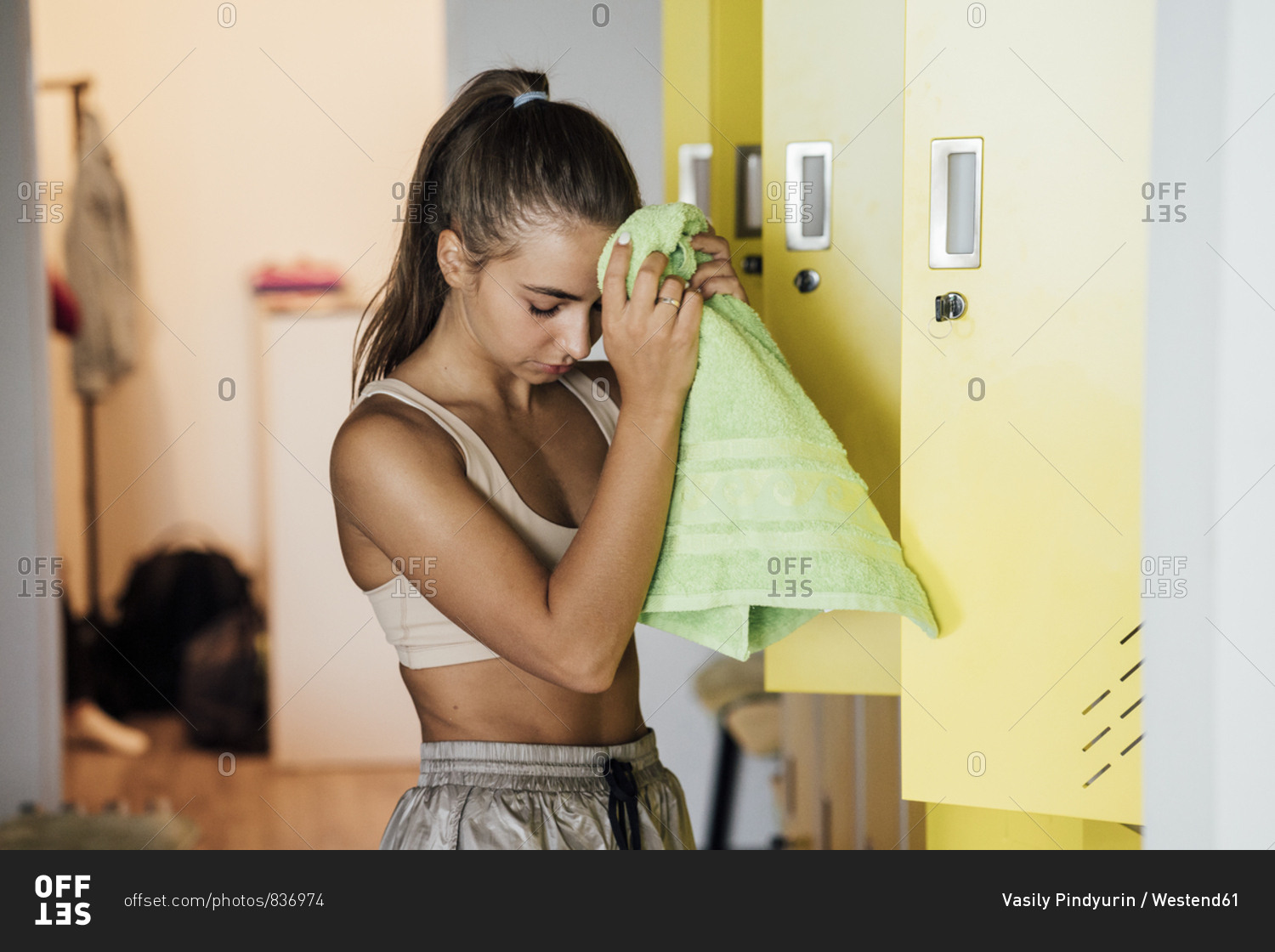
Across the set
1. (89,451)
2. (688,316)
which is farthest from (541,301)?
(89,451)

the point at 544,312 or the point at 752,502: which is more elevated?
the point at 544,312

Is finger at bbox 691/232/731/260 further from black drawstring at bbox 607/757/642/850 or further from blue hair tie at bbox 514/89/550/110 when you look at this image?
black drawstring at bbox 607/757/642/850

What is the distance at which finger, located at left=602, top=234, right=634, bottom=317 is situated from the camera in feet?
1.93

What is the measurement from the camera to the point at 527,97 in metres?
0.67

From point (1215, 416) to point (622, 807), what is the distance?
1.57 ft

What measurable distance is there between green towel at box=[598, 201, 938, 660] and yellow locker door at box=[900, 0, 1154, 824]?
46 millimetres

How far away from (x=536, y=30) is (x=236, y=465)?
1.49 metres

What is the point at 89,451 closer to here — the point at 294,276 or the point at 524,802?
the point at 294,276

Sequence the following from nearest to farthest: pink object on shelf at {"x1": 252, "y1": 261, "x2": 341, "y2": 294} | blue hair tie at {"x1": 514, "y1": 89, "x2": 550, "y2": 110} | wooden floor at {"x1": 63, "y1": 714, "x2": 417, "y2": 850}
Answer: blue hair tie at {"x1": 514, "y1": 89, "x2": 550, "y2": 110}
wooden floor at {"x1": 63, "y1": 714, "x2": 417, "y2": 850}
pink object on shelf at {"x1": 252, "y1": 261, "x2": 341, "y2": 294}

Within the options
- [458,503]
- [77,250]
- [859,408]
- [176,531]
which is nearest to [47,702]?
[176,531]

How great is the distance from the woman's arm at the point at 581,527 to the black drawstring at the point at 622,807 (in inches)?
4.1

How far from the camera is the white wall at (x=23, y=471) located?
1450 millimetres

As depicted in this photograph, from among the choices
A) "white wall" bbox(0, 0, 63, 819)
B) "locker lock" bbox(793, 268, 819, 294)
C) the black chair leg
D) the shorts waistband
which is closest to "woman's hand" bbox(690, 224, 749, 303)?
"locker lock" bbox(793, 268, 819, 294)

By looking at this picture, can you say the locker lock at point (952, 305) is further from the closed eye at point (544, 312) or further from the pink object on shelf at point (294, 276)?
the pink object on shelf at point (294, 276)
